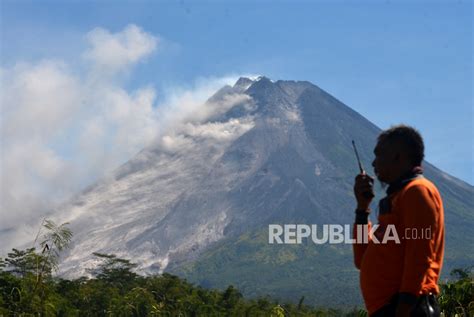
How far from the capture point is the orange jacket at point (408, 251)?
353cm

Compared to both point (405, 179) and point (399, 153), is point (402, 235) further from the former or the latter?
point (399, 153)

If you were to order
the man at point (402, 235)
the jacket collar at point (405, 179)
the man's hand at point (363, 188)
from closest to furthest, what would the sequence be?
the man at point (402, 235), the jacket collar at point (405, 179), the man's hand at point (363, 188)

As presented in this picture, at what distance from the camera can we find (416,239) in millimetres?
3549

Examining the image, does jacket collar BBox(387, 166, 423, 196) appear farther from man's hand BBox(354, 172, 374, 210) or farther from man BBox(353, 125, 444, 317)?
man's hand BBox(354, 172, 374, 210)

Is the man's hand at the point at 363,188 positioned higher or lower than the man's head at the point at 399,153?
lower

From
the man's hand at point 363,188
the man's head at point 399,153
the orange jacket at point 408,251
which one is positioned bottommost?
the orange jacket at point 408,251

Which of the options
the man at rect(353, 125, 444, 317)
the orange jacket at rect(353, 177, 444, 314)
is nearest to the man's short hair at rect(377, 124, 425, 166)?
the man at rect(353, 125, 444, 317)

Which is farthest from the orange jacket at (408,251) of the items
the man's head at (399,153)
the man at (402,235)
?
the man's head at (399,153)

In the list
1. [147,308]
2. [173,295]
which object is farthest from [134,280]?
[147,308]

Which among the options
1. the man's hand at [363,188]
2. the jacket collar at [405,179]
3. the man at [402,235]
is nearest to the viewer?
the man at [402,235]

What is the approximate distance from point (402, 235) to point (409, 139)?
1.76 ft

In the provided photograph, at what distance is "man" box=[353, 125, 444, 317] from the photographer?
353cm

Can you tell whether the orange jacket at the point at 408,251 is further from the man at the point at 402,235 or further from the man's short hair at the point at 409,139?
the man's short hair at the point at 409,139

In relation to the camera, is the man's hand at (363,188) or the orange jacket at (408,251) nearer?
the orange jacket at (408,251)
